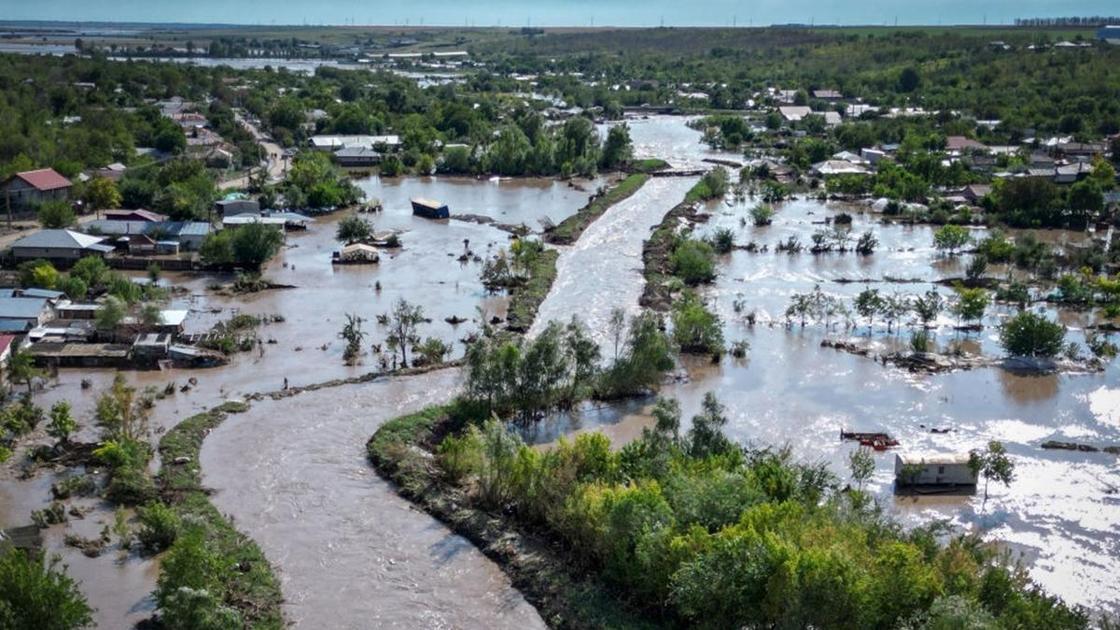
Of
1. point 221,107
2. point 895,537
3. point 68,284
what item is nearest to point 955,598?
point 895,537

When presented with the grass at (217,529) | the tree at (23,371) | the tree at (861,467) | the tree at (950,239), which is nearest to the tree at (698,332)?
the tree at (861,467)

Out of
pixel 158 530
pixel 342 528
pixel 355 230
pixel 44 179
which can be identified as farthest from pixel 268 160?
pixel 158 530

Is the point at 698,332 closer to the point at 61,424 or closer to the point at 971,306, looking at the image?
the point at 971,306

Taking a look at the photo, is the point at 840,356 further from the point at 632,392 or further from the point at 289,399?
the point at 289,399

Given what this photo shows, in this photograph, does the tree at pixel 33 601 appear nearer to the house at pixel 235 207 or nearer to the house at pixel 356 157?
the house at pixel 235 207

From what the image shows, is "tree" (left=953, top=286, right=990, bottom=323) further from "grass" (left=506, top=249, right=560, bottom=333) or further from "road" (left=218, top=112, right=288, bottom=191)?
"road" (left=218, top=112, right=288, bottom=191)
